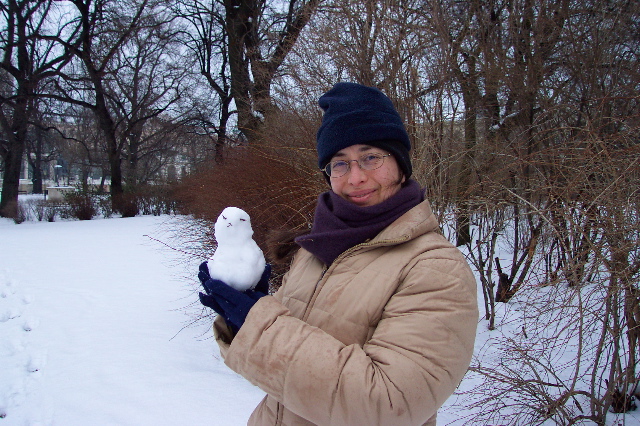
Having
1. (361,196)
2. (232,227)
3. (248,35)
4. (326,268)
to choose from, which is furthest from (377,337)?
(248,35)

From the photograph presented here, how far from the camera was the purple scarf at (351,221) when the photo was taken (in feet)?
4.10

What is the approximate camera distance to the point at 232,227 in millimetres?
1367

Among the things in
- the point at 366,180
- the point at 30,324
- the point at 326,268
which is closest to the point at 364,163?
the point at 366,180

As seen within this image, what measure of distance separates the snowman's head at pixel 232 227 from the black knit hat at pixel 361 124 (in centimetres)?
33

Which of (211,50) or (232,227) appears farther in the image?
(211,50)

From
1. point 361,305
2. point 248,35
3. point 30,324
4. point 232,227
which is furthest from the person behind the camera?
point 248,35

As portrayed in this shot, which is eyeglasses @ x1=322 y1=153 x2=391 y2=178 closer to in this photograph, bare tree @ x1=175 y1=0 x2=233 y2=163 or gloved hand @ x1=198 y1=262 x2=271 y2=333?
gloved hand @ x1=198 y1=262 x2=271 y2=333

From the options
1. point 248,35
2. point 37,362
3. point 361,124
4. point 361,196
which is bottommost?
point 37,362

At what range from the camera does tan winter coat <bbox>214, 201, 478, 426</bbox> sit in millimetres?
957

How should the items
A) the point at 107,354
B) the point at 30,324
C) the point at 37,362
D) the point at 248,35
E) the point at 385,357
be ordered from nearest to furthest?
the point at 385,357, the point at 37,362, the point at 107,354, the point at 30,324, the point at 248,35

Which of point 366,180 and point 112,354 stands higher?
point 366,180

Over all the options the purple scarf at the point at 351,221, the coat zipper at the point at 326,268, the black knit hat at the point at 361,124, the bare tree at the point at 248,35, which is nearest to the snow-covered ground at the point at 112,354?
the coat zipper at the point at 326,268

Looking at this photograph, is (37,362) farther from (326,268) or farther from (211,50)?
(211,50)

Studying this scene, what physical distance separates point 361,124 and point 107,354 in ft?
14.7
